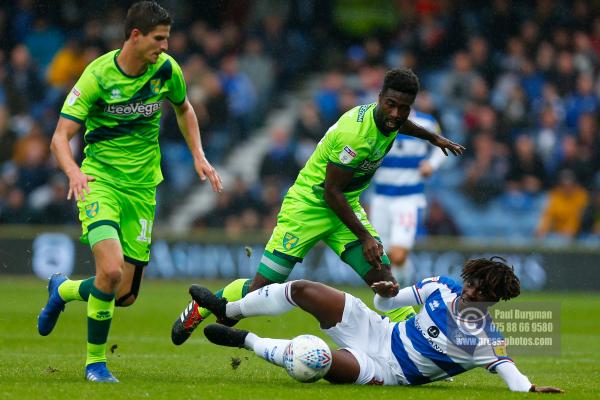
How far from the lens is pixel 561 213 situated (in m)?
18.8

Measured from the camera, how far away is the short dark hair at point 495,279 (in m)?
7.12

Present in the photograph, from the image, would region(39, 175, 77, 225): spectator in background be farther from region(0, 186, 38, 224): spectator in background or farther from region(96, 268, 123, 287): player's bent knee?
region(96, 268, 123, 287): player's bent knee

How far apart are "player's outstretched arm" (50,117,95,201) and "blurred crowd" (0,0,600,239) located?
34.7ft

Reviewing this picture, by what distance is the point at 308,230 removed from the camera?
28.2 feet

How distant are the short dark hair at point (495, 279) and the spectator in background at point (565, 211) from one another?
11.8 meters

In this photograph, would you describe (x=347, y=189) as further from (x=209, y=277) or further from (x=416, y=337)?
(x=209, y=277)

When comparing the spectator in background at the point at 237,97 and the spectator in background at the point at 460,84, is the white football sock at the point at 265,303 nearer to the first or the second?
the spectator in background at the point at 237,97

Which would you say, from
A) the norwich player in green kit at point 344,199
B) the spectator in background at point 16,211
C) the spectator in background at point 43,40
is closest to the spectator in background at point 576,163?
the spectator in background at point 16,211

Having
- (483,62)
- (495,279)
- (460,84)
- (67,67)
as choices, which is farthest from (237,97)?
(495,279)

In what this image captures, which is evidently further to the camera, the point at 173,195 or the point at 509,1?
the point at 509,1

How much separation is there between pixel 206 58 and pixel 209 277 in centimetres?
489

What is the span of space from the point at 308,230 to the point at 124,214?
137 centimetres

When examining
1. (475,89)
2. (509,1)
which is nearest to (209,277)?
(475,89)

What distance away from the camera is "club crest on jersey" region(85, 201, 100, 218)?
779 cm
